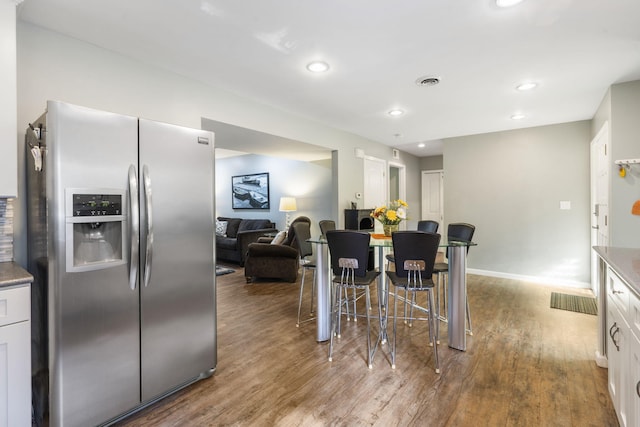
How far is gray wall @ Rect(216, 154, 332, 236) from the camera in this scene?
6582 mm

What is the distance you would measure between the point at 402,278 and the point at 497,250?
12.0ft

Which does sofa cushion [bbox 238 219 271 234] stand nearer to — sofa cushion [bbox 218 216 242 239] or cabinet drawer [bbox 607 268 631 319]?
sofa cushion [bbox 218 216 242 239]

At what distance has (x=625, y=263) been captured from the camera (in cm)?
170

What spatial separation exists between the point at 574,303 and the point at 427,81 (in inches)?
131

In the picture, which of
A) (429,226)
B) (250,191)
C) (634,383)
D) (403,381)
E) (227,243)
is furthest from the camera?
(250,191)

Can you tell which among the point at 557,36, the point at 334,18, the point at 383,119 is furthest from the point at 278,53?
the point at 383,119

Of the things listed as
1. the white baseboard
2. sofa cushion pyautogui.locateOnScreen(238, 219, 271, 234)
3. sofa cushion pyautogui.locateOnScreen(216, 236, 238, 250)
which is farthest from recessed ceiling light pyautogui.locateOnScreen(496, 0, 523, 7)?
sofa cushion pyautogui.locateOnScreen(238, 219, 271, 234)

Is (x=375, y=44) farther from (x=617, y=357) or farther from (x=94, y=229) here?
(x=617, y=357)

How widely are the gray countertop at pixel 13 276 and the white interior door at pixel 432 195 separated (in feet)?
27.3

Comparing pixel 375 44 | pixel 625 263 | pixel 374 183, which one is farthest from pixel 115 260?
pixel 374 183

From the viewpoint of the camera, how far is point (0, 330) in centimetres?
144

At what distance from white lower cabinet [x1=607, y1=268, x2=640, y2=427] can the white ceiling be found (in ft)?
5.54

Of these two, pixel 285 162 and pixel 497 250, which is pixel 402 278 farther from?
pixel 285 162

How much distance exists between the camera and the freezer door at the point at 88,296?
158 centimetres
